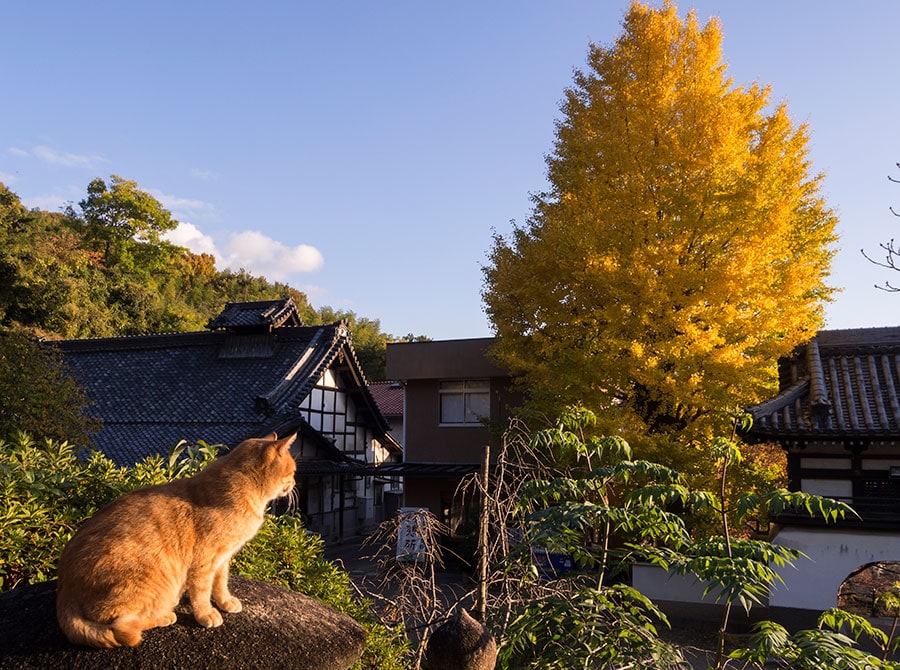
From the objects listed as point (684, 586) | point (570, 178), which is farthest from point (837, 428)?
point (570, 178)

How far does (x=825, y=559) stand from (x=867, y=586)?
9044mm

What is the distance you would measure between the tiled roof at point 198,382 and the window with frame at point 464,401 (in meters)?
5.35

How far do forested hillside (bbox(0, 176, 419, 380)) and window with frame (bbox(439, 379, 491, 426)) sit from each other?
734 inches

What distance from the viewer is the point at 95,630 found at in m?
2.35

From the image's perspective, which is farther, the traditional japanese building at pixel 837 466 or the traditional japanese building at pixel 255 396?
the traditional japanese building at pixel 255 396

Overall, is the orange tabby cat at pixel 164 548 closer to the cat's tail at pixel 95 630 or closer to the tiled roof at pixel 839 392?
the cat's tail at pixel 95 630

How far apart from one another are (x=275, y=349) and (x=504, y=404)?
1088 centimetres

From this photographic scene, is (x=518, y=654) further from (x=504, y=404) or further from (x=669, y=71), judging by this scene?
(x=504, y=404)

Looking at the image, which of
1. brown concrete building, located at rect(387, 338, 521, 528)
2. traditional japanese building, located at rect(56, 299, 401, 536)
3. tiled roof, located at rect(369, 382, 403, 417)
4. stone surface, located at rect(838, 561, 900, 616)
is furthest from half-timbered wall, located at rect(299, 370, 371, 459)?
stone surface, located at rect(838, 561, 900, 616)

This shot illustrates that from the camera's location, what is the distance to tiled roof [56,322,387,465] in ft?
74.3

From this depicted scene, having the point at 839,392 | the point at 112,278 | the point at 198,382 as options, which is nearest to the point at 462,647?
the point at 839,392

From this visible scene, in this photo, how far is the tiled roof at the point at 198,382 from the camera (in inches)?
892

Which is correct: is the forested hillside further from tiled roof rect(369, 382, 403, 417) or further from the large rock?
the large rock

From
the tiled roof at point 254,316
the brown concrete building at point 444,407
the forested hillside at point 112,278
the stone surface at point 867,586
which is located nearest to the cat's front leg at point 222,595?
the brown concrete building at point 444,407
